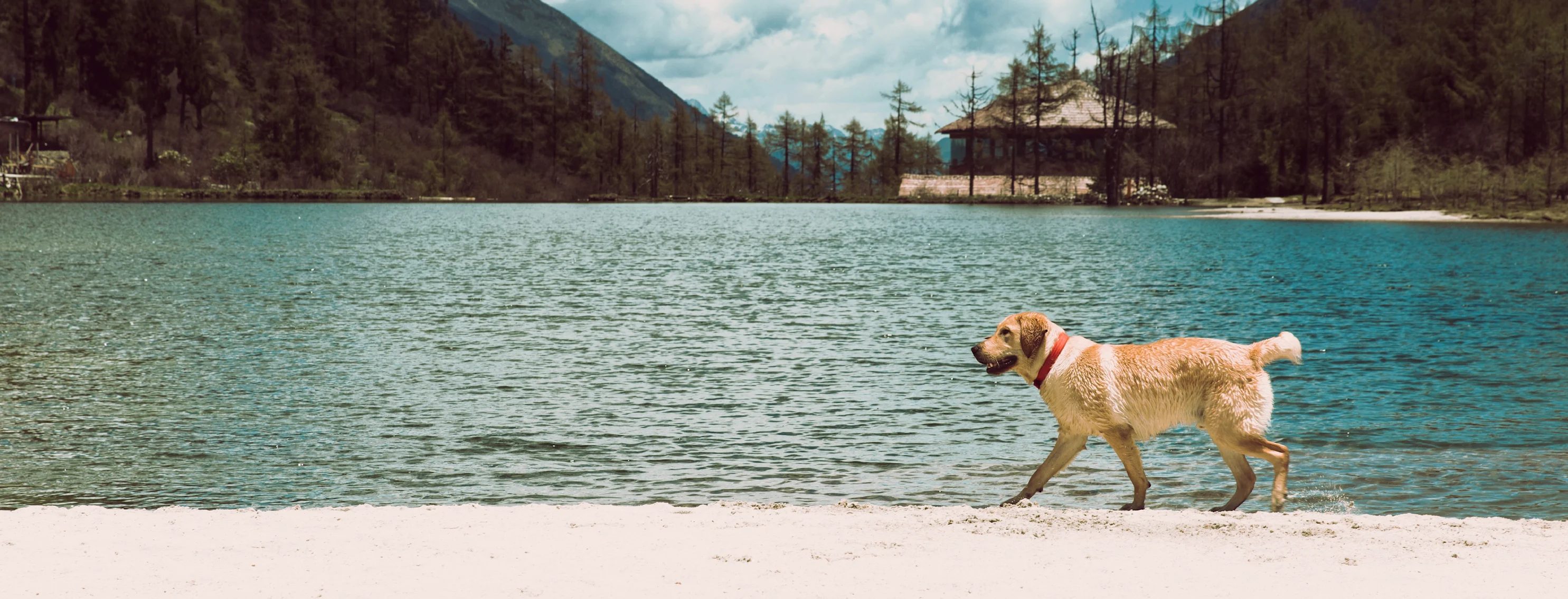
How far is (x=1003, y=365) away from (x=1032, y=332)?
32cm

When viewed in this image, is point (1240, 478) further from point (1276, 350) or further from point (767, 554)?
point (767, 554)

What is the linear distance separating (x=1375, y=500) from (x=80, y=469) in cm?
1197

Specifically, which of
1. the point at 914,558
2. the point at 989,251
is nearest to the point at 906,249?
the point at 989,251

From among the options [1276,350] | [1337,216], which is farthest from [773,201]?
[1276,350]

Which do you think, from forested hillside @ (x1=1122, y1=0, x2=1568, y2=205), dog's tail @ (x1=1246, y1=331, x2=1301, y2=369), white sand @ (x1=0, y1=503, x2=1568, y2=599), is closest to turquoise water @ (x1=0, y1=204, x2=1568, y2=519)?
white sand @ (x1=0, y1=503, x2=1568, y2=599)

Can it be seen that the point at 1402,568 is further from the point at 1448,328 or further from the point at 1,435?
the point at 1448,328

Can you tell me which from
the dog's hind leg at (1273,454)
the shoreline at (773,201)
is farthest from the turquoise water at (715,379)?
the shoreline at (773,201)

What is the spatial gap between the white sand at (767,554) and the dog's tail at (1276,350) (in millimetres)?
1131

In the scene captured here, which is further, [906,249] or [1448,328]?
[906,249]

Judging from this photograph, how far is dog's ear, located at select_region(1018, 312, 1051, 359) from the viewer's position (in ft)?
29.2

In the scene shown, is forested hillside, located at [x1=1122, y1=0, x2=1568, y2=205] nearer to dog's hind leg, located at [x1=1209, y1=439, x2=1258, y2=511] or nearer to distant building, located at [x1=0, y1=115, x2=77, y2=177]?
dog's hind leg, located at [x1=1209, y1=439, x2=1258, y2=511]

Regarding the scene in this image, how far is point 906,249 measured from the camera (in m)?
52.4

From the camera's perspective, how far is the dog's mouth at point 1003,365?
8.91 metres

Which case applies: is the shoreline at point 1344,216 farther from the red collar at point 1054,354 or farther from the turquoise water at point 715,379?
the red collar at point 1054,354
